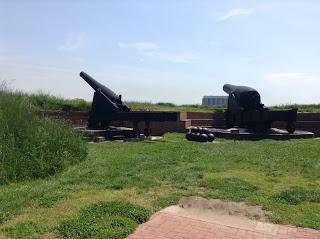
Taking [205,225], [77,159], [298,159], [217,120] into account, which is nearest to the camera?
[205,225]

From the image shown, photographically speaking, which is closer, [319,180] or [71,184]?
[71,184]

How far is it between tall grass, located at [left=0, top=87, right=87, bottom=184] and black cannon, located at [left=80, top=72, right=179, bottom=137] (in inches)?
205

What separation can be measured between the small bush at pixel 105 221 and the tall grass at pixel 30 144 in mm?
2418

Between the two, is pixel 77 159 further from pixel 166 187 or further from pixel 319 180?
pixel 319 180

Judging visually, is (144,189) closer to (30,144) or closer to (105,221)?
(105,221)

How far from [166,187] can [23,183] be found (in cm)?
227

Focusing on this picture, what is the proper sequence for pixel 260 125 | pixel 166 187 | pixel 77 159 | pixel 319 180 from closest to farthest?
1. pixel 166 187
2. pixel 319 180
3. pixel 77 159
4. pixel 260 125

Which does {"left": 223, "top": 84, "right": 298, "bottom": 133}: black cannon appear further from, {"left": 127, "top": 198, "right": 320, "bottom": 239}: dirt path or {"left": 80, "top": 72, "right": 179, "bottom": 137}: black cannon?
{"left": 127, "top": 198, "right": 320, "bottom": 239}: dirt path

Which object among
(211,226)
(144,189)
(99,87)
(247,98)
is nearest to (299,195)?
(211,226)

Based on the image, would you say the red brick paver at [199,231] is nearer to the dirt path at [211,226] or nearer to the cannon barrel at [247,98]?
the dirt path at [211,226]

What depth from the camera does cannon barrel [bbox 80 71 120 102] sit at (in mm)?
16328

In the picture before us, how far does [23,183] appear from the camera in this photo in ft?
24.2

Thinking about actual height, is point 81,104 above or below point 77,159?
above

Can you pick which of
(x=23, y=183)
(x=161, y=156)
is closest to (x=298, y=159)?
(x=161, y=156)
